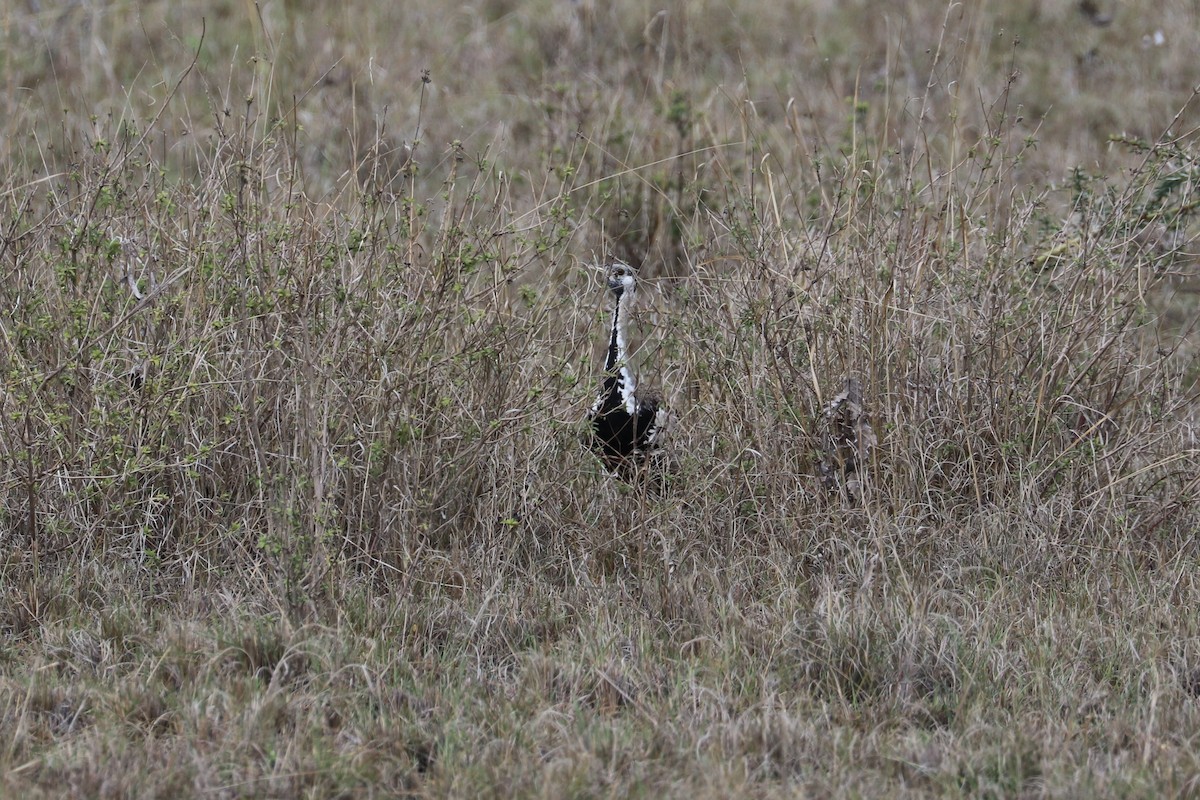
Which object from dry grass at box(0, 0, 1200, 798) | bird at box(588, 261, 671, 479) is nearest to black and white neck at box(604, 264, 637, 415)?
bird at box(588, 261, 671, 479)

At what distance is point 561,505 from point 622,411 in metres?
0.36

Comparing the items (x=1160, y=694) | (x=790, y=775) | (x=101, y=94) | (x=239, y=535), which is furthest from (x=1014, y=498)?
(x=101, y=94)

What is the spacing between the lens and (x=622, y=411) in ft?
13.7

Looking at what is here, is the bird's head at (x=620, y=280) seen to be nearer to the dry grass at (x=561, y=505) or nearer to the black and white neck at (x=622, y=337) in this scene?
the black and white neck at (x=622, y=337)

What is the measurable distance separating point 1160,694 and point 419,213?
253 cm

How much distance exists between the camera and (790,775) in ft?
9.48

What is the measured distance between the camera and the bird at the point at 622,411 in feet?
13.7

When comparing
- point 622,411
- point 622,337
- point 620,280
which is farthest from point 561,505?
point 620,280

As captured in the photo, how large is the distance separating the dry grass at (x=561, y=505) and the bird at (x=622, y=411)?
9cm

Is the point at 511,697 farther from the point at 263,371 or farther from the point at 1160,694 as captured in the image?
the point at 1160,694

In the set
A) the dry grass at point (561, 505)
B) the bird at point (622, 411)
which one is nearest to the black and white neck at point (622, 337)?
the bird at point (622, 411)

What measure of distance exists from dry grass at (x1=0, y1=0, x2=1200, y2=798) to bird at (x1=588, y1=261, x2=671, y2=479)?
0.09 meters

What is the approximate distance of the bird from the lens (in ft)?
13.7

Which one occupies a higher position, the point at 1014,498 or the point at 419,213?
the point at 419,213
